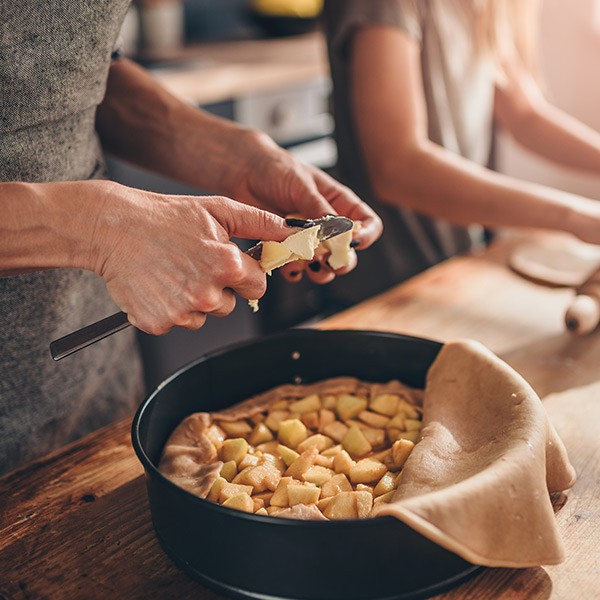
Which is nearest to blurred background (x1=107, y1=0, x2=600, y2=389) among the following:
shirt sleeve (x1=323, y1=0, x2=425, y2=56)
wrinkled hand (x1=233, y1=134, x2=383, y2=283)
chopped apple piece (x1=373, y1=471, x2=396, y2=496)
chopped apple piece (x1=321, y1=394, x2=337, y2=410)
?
shirt sleeve (x1=323, y1=0, x2=425, y2=56)

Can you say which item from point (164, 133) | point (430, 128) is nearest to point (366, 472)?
point (164, 133)

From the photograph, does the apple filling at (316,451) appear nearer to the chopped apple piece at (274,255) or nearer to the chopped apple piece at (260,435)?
the chopped apple piece at (260,435)

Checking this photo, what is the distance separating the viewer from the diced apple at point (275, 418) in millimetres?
979

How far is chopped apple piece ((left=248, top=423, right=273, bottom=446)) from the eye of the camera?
0.96m

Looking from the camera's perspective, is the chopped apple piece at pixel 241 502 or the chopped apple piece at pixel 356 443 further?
the chopped apple piece at pixel 356 443

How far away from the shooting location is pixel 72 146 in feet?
3.61

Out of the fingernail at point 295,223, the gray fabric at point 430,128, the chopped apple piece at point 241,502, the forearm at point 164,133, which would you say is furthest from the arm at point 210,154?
the gray fabric at point 430,128

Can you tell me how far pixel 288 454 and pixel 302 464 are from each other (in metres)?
0.03

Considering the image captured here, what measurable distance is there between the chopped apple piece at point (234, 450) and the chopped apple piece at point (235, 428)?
5cm

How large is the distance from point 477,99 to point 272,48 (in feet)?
4.78

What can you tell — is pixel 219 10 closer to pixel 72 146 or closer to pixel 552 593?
pixel 72 146

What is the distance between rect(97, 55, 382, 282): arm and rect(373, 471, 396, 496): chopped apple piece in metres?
0.37

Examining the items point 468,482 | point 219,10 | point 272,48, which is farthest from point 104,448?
point 219,10

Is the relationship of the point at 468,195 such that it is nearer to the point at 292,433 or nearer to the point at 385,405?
the point at 385,405
